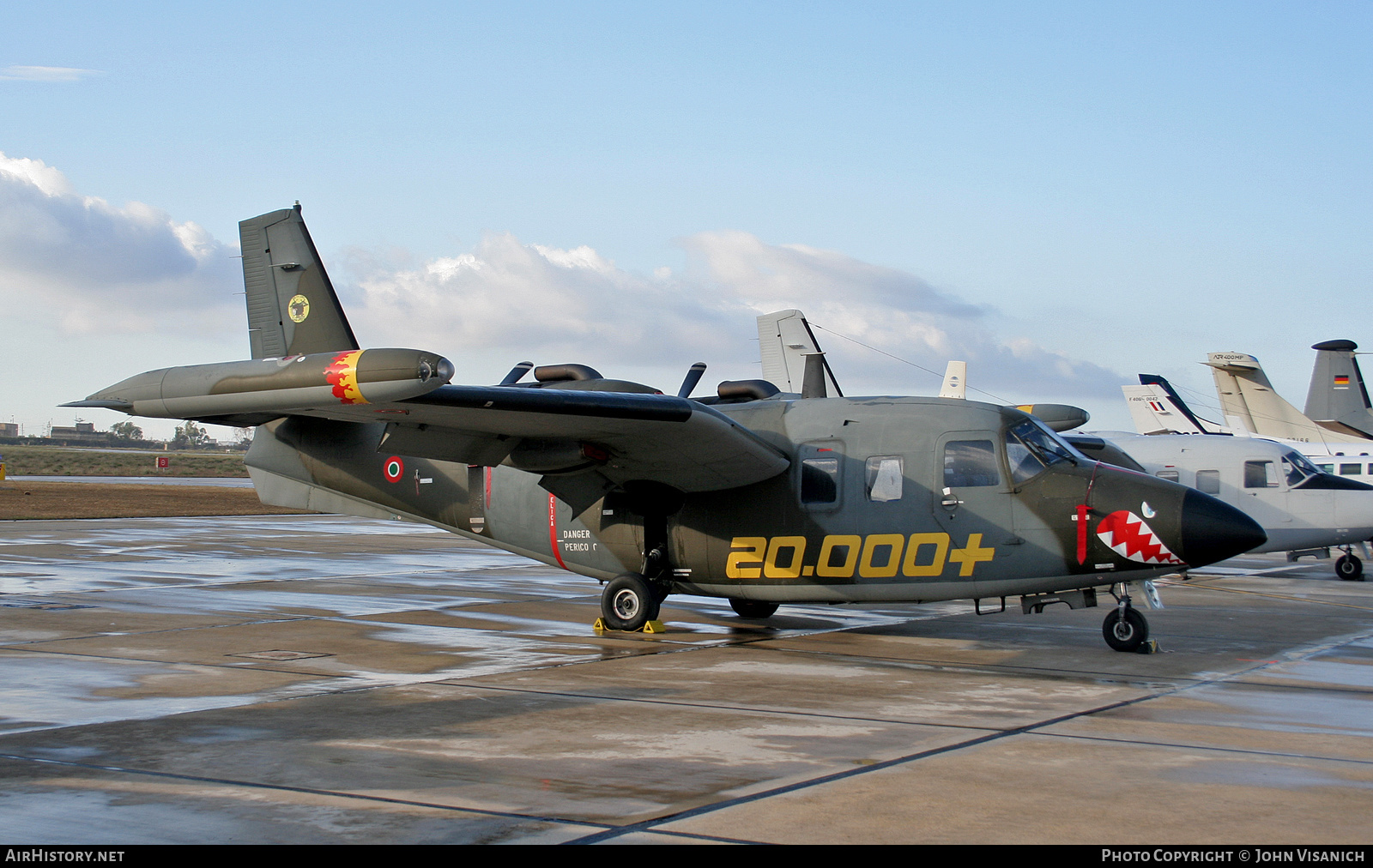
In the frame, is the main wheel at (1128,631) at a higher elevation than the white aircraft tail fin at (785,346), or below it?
below

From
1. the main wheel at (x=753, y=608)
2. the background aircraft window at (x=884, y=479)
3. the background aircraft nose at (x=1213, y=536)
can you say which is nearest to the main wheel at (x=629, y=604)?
the main wheel at (x=753, y=608)

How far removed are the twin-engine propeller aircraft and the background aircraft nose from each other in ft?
0.07

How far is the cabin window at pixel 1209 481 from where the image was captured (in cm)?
2323

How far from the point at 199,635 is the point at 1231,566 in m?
24.0

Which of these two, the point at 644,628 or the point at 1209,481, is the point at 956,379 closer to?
the point at 1209,481

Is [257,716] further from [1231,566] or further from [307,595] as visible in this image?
[1231,566]

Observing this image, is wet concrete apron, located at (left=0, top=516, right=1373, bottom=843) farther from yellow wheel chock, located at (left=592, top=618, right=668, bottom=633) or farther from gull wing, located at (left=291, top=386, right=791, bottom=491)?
gull wing, located at (left=291, top=386, right=791, bottom=491)

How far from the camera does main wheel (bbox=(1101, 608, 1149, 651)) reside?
42.3ft

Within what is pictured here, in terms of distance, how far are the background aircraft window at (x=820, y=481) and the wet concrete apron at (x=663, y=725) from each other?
1758 mm

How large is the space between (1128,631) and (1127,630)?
22mm

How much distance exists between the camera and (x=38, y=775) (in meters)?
6.70

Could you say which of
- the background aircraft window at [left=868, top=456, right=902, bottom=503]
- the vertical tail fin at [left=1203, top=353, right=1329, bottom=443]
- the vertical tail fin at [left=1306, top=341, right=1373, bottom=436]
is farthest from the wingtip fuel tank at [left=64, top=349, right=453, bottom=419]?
the vertical tail fin at [left=1306, top=341, right=1373, bottom=436]

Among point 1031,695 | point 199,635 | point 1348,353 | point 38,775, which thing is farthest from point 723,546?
point 1348,353

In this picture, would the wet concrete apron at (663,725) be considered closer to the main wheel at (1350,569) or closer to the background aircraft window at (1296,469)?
the background aircraft window at (1296,469)
